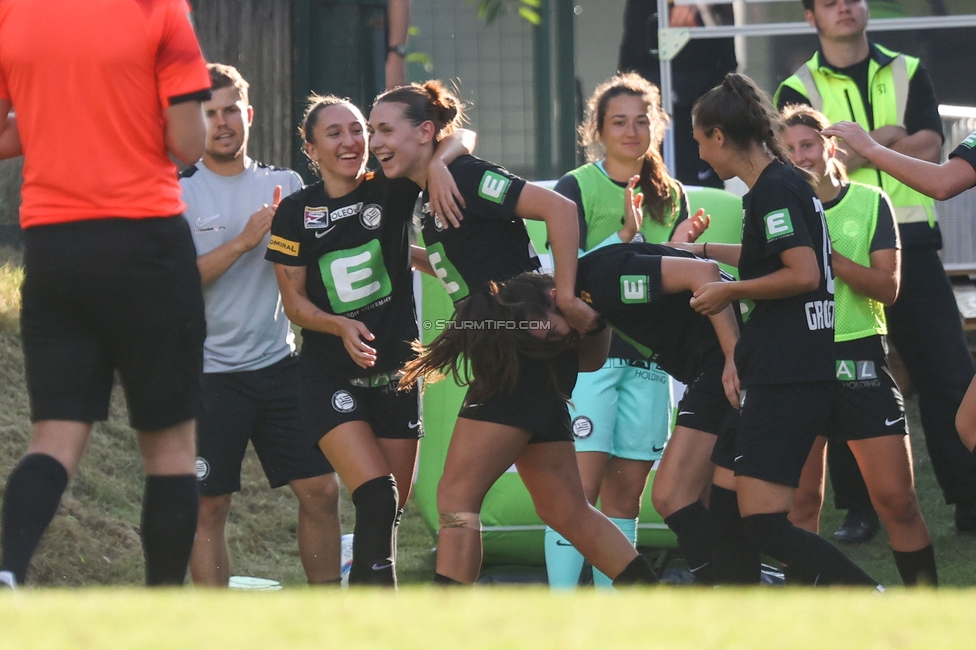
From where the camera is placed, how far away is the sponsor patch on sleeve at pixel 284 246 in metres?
4.78

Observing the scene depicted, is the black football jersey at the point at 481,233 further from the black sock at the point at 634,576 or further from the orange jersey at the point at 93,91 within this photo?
the orange jersey at the point at 93,91

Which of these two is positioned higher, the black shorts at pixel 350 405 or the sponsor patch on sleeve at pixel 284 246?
the sponsor patch on sleeve at pixel 284 246

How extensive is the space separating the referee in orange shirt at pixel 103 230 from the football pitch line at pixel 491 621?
770 mm

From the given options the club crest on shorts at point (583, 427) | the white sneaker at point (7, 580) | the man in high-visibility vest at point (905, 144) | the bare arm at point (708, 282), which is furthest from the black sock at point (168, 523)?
the man in high-visibility vest at point (905, 144)

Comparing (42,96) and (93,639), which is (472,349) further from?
(93,639)

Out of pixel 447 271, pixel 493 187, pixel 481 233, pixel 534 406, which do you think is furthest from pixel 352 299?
pixel 534 406

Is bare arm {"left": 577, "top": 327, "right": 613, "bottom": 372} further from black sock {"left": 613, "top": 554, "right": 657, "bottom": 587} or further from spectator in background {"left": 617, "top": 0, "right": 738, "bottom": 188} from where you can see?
spectator in background {"left": 617, "top": 0, "right": 738, "bottom": 188}

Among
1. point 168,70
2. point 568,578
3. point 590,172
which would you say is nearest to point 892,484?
point 568,578

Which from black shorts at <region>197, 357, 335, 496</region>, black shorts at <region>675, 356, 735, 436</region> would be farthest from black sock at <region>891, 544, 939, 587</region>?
black shorts at <region>197, 357, 335, 496</region>

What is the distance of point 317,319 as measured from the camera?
4641mm

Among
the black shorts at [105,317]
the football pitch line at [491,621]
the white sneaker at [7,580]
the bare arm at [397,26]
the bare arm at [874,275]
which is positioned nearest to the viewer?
the football pitch line at [491,621]

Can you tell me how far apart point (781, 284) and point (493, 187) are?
974 mm

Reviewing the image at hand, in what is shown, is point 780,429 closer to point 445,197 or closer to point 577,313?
point 577,313

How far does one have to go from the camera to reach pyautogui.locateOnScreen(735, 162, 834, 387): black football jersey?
4094 millimetres
